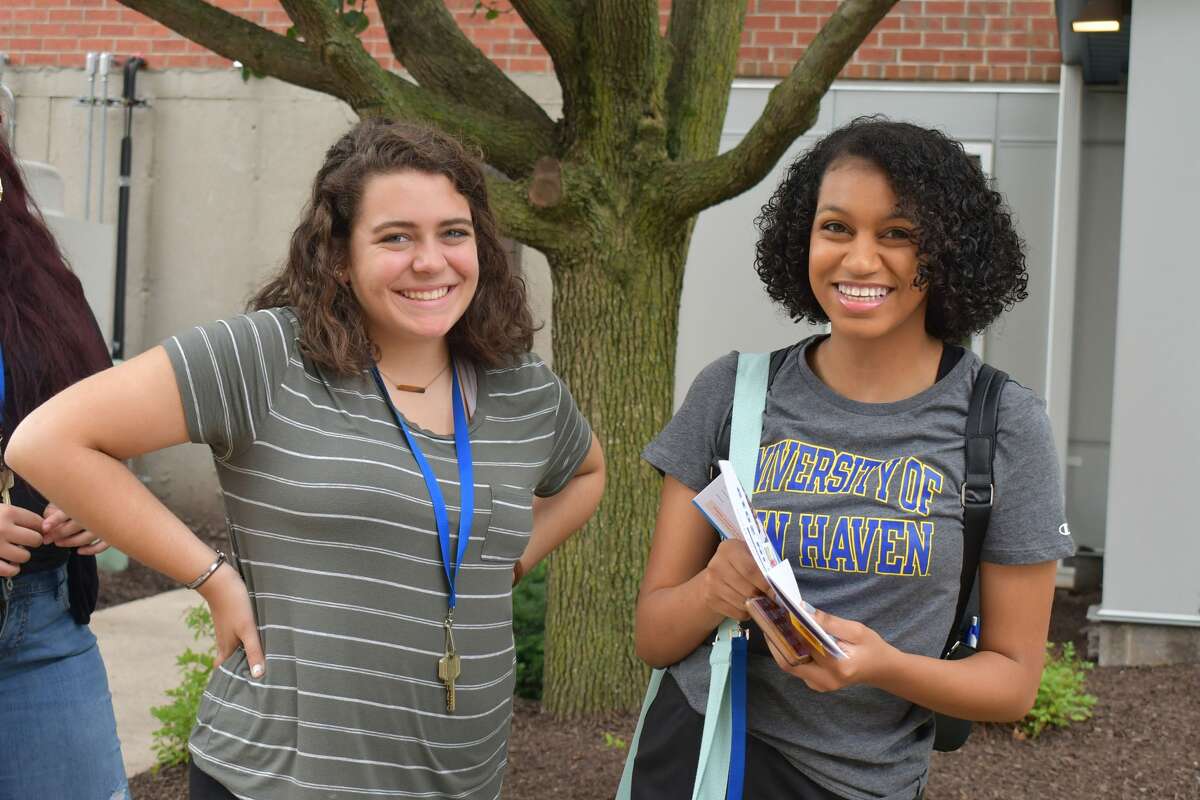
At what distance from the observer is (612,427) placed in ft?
15.0

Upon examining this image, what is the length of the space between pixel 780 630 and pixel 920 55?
7028mm

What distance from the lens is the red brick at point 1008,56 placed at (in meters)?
8.09

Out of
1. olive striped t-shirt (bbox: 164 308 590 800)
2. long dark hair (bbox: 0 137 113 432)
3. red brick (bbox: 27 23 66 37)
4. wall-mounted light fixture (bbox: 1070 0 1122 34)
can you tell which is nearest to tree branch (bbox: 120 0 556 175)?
long dark hair (bbox: 0 137 113 432)

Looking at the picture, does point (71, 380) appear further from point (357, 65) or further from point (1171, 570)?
point (1171, 570)

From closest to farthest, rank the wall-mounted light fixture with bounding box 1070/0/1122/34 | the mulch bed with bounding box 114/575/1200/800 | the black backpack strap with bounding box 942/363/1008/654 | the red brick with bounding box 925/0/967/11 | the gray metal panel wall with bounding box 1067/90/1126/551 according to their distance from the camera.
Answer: the black backpack strap with bounding box 942/363/1008/654 → the mulch bed with bounding box 114/575/1200/800 → the wall-mounted light fixture with bounding box 1070/0/1122/34 → the gray metal panel wall with bounding box 1067/90/1126/551 → the red brick with bounding box 925/0/967/11

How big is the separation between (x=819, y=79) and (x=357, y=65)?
1380mm

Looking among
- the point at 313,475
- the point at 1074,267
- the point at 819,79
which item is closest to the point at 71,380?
the point at 313,475

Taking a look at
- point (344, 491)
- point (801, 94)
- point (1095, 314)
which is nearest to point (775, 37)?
point (1095, 314)

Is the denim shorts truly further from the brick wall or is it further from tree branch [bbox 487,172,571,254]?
the brick wall

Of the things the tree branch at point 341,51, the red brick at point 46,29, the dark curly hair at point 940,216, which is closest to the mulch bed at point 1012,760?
the tree branch at point 341,51

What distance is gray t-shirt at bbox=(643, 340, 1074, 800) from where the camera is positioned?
1990 millimetres

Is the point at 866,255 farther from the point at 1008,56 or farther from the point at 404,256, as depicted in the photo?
the point at 1008,56

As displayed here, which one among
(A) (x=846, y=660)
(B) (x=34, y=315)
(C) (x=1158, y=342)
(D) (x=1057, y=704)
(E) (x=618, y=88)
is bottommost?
(D) (x=1057, y=704)

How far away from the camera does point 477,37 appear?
28.8 feet
